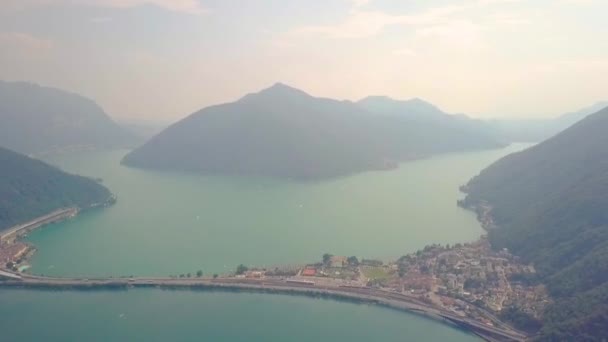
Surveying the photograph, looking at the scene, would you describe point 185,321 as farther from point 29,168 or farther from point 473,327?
point 29,168

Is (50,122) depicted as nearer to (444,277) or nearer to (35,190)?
(35,190)

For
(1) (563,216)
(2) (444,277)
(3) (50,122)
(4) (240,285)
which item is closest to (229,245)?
(4) (240,285)

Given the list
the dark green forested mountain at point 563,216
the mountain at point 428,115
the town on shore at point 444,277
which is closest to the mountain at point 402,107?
the mountain at point 428,115

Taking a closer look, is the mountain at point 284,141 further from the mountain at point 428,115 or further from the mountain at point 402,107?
the mountain at point 402,107

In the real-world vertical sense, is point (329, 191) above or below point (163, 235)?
above

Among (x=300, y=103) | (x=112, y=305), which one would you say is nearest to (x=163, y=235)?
(x=112, y=305)

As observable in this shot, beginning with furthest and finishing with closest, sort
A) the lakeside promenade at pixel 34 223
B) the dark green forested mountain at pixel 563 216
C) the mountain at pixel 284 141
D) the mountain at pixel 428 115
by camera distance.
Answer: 1. the mountain at pixel 428 115
2. the mountain at pixel 284 141
3. the lakeside promenade at pixel 34 223
4. the dark green forested mountain at pixel 563 216
